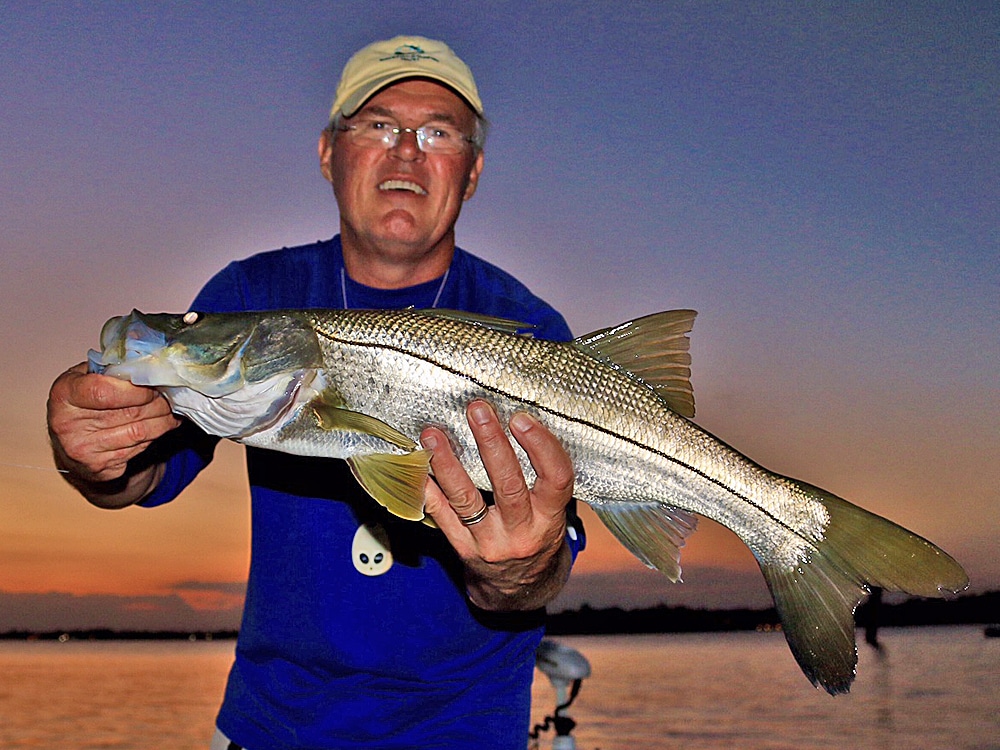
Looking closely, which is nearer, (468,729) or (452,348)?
(452,348)

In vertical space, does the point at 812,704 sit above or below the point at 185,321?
below

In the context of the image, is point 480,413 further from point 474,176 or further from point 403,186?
point 474,176

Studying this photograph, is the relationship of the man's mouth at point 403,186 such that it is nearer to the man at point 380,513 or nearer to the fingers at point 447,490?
the man at point 380,513

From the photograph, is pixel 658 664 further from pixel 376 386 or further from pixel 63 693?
pixel 376 386

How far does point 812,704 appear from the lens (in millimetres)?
33688

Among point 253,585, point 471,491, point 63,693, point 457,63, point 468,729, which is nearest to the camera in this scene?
point 471,491

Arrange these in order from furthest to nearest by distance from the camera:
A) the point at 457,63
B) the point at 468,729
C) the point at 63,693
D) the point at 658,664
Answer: the point at 658,664
the point at 63,693
the point at 457,63
the point at 468,729

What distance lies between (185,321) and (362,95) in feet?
5.72

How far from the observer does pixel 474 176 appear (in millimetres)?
4906

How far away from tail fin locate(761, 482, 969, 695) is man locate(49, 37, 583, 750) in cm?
90

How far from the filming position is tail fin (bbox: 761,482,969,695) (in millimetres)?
3127

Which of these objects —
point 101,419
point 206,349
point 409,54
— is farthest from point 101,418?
point 409,54

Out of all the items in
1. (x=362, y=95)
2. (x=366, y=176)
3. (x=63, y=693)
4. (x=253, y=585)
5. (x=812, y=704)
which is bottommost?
(x=63, y=693)

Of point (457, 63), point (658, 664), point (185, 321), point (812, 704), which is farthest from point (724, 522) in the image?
point (658, 664)
